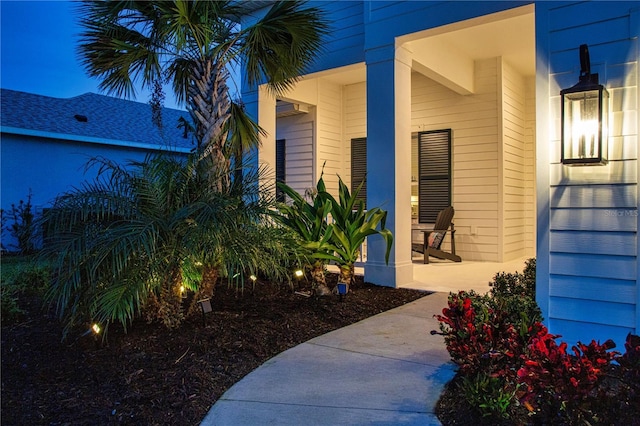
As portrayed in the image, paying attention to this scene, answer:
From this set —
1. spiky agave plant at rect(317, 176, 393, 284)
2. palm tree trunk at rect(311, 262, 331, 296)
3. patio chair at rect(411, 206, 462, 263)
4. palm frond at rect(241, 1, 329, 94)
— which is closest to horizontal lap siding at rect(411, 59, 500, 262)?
patio chair at rect(411, 206, 462, 263)

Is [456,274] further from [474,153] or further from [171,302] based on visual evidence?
[171,302]

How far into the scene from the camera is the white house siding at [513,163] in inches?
322

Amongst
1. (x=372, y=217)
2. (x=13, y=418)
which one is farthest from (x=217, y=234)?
(x=372, y=217)

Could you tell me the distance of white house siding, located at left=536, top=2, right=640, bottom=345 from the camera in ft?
10.9

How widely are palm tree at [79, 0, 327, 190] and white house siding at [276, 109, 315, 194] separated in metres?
4.34

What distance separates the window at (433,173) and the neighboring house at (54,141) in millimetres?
5094

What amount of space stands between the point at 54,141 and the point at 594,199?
40.4ft

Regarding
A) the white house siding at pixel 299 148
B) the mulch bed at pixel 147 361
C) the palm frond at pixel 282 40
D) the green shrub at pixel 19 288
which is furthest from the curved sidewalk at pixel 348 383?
the white house siding at pixel 299 148

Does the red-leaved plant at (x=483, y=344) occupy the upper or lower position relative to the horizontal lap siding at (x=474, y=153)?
lower

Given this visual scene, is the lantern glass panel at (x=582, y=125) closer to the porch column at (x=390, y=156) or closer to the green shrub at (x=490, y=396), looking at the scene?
the green shrub at (x=490, y=396)

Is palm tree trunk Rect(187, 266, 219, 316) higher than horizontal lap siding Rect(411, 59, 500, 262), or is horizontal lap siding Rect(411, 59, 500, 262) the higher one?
horizontal lap siding Rect(411, 59, 500, 262)

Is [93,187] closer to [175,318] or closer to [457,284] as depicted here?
[175,318]

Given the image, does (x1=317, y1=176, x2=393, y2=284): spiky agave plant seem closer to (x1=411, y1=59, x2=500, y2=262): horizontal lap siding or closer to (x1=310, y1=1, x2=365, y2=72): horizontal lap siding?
(x1=310, y1=1, x2=365, y2=72): horizontal lap siding

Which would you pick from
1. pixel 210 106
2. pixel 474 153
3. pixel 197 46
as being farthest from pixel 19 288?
pixel 474 153
